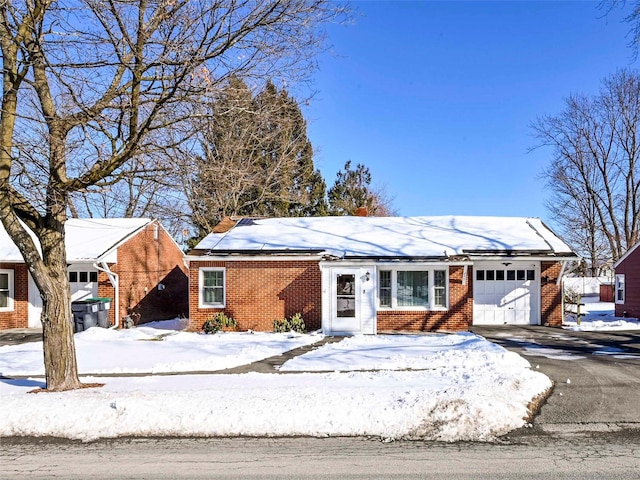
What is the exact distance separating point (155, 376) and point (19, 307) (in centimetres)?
1296

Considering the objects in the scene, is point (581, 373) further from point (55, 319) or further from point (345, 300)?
point (55, 319)

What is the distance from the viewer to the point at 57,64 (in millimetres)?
8039

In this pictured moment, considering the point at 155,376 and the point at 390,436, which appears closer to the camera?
the point at 390,436

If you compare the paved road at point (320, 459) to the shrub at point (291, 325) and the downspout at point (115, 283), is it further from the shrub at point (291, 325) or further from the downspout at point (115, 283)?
the downspout at point (115, 283)

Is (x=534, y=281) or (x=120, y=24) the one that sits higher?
(x=120, y=24)

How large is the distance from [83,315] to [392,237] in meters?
11.5

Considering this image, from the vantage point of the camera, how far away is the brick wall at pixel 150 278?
21078 millimetres

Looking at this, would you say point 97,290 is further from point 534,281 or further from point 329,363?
point 534,281

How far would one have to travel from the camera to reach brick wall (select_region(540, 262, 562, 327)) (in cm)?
1842

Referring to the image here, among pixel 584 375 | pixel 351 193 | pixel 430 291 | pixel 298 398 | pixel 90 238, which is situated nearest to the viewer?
pixel 298 398

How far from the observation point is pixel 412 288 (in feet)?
58.4

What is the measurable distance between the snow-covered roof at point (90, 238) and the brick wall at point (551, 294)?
16.3 m

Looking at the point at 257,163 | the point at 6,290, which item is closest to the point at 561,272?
the point at 257,163

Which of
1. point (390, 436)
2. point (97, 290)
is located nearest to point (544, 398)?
point (390, 436)
